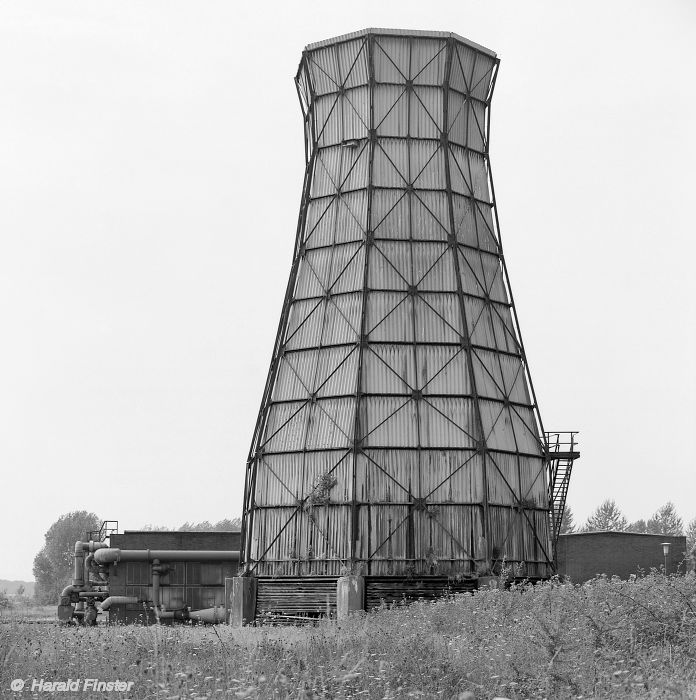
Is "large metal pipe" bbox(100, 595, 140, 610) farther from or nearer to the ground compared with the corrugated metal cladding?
nearer to the ground

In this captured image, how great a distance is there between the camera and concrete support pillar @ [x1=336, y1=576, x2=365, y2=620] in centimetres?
3375

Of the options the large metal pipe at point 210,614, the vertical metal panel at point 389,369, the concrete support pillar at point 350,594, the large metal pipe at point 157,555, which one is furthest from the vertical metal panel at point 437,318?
the large metal pipe at point 157,555

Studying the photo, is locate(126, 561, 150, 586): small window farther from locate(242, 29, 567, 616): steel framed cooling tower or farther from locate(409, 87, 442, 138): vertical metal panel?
locate(409, 87, 442, 138): vertical metal panel

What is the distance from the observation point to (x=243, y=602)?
36.8 metres

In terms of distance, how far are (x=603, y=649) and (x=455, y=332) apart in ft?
74.7

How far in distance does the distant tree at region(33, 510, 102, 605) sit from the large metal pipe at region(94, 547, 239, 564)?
8861 centimetres

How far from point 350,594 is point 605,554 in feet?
85.9

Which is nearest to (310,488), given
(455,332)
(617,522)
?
(455,332)

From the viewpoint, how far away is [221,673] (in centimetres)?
1411

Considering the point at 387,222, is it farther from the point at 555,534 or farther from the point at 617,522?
the point at 617,522

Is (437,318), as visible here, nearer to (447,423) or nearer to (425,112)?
(447,423)

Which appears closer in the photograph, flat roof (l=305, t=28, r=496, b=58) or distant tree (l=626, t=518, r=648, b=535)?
flat roof (l=305, t=28, r=496, b=58)

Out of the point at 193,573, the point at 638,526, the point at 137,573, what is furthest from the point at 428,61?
the point at 638,526
